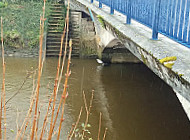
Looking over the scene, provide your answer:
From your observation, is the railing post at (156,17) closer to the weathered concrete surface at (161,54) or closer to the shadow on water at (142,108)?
the weathered concrete surface at (161,54)

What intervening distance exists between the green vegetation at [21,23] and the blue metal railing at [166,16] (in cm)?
734

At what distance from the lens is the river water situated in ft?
20.5

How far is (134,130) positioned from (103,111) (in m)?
1.11

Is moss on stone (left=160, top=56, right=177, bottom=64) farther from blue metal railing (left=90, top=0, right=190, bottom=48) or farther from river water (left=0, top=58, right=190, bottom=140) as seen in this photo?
river water (left=0, top=58, right=190, bottom=140)

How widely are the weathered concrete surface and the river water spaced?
171 centimetres

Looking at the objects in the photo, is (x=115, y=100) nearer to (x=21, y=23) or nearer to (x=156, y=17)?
(x=156, y=17)

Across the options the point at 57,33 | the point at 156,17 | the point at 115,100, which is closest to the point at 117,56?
the point at 57,33

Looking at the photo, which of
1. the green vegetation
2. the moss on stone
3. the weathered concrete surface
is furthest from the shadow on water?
the green vegetation

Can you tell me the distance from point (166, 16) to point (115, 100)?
4.17m

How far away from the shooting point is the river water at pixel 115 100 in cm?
624

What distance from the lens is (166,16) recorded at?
13.4 feet

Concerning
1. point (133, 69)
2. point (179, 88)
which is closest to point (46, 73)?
point (133, 69)

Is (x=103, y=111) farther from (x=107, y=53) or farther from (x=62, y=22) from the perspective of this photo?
(x=62, y=22)

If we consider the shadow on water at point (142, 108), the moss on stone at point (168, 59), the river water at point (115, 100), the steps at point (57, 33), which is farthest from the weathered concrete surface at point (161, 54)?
the steps at point (57, 33)
